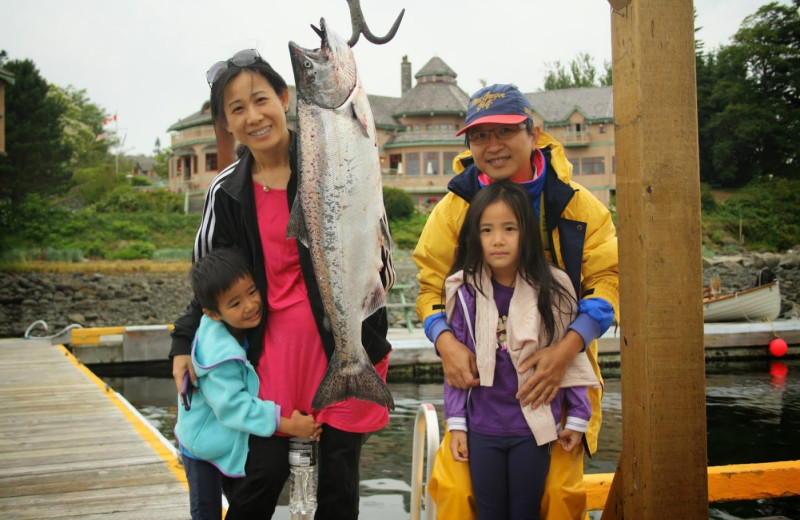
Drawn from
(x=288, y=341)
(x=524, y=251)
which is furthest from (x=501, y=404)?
(x=288, y=341)

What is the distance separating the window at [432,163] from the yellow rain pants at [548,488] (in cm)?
3749

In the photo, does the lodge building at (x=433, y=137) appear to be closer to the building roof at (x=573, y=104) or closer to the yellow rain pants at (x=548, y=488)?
the building roof at (x=573, y=104)

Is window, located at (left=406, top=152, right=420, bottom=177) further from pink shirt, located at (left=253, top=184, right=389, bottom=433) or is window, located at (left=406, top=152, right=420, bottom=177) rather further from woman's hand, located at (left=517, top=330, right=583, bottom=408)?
woman's hand, located at (left=517, top=330, right=583, bottom=408)

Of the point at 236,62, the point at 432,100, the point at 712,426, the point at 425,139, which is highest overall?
the point at 432,100

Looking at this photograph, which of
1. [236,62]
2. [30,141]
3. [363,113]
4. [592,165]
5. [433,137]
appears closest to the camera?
[363,113]

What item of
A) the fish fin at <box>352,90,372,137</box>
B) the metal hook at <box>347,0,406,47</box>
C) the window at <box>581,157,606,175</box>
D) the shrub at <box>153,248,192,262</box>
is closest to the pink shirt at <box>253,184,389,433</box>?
the fish fin at <box>352,90,372,137</box>

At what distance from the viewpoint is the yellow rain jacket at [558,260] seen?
2412 mm

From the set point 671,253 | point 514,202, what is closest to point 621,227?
point 671,253

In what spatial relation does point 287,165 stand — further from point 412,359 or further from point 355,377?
point 412,359

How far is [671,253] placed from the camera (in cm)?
212

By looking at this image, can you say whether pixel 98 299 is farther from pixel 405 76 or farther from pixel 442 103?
pixel 405 76

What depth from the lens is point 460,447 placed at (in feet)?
8.12

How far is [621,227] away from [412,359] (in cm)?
1015

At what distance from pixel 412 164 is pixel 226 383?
1516 inches
